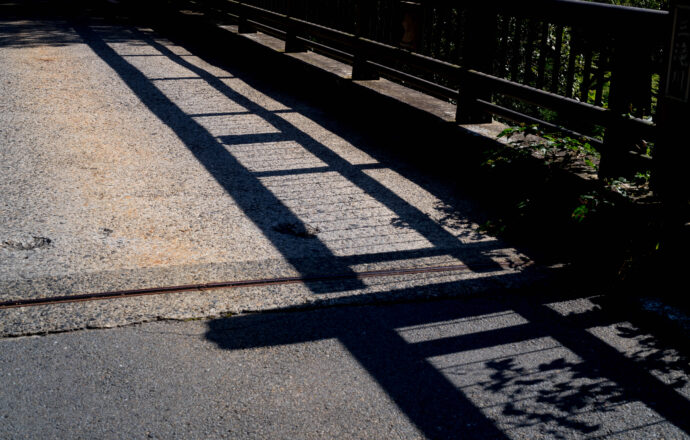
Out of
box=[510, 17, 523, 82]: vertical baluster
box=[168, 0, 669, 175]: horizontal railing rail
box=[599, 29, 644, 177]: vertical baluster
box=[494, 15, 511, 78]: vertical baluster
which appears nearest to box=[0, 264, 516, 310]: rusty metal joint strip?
box=[599, 29, 644, 177]: vertical baluster

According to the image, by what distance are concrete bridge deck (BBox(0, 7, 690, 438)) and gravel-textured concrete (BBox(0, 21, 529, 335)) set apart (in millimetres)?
21

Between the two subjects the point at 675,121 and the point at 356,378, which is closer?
the point at 356,378

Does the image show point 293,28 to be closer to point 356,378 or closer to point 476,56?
point 476,56

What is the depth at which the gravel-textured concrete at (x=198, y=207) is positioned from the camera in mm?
4086

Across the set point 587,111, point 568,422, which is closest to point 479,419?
point 568,422

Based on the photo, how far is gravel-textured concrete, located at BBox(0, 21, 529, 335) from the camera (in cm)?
409

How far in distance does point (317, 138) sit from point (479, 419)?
15.6 ft

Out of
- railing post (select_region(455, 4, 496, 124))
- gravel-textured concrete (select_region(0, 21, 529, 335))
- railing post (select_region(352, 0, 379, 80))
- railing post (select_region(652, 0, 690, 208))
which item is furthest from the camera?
railing post (select_region(352, 0, 379, 80))

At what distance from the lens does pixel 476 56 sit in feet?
19.7

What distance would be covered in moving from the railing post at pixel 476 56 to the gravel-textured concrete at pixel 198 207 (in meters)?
0.72

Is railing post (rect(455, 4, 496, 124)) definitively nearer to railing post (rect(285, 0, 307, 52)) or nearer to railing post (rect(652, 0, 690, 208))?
railing post (rect(652, 0, 690, 208))

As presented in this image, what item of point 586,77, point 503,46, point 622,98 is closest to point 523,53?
point 503,46

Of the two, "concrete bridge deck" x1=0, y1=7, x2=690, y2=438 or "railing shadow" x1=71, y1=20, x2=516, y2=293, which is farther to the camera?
"railing shadow" x1=71, y1=20, x2=516, y2=293

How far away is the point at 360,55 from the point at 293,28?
2.13m
